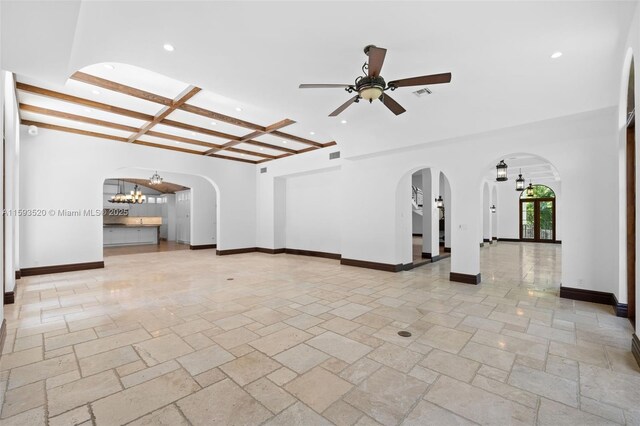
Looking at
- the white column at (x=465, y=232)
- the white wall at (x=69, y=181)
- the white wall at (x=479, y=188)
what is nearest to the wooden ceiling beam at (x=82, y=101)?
the white wall at (x=69, y=181)

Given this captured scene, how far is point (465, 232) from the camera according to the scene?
5.82 meters

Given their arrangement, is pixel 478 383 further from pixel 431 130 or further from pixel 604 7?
pixel 431 130

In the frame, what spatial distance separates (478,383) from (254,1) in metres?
3.87

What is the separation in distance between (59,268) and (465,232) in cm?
925

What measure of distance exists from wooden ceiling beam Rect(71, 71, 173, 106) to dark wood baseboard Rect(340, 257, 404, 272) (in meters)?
5.44

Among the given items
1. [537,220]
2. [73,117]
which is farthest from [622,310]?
[537,220]

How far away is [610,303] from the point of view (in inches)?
169

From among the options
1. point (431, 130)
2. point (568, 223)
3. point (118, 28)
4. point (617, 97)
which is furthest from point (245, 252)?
point (617, 97)

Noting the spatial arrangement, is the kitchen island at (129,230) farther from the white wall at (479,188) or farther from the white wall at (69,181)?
the white wall at (479,188)

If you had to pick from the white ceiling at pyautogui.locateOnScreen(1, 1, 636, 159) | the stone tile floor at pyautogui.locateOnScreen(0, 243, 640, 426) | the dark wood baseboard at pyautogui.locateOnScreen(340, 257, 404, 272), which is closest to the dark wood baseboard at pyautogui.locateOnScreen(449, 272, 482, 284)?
the stone tile floor at pyautogui.locateOnScreen(0, 243, 640, 426)

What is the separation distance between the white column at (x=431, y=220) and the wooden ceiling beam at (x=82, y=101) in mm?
7509

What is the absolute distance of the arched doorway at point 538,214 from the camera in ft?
45.3

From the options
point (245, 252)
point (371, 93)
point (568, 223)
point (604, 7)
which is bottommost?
point (245, 252)

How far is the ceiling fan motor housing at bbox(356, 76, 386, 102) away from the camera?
129 inches
